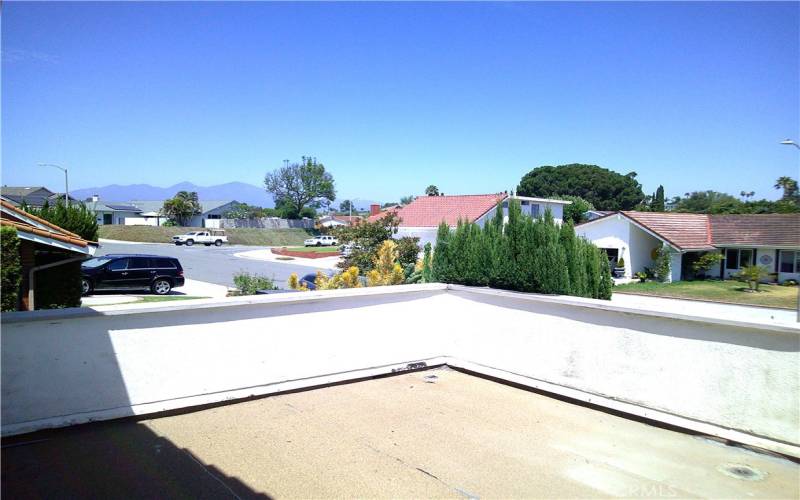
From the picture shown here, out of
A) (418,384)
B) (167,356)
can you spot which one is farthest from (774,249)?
(167,356)

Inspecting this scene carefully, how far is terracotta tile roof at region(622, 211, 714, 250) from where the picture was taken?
39062 mm

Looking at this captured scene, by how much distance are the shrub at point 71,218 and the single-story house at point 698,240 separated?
104 feet

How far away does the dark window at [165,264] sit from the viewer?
22.7 m

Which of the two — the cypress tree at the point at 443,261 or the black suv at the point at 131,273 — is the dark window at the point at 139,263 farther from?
the cypress tree at the point at 443,261

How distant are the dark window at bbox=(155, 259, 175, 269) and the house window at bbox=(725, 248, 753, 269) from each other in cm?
3836

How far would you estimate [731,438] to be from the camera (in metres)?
4.50

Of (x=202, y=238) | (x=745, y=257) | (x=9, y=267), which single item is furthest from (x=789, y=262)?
(x=202, y=238)

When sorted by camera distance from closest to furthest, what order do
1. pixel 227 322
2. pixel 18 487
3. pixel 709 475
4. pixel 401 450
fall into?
pixel 18 487
pixel 709 475
pixel 401 450
pixel 227 322

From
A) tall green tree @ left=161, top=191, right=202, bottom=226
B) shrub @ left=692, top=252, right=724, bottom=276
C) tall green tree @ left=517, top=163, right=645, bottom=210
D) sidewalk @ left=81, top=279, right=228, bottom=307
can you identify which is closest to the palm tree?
tall green tree @ left=517, top=163, right=645, bottom=210

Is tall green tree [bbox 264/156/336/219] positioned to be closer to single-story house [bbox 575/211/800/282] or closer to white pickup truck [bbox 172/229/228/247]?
white pickup truck [bbox 172/229/228/247]

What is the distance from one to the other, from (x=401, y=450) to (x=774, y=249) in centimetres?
4276

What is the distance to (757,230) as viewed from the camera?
39625 millimetres

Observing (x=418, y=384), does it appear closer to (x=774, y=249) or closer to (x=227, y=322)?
(x=227, y=322)

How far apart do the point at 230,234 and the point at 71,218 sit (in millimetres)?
58158
